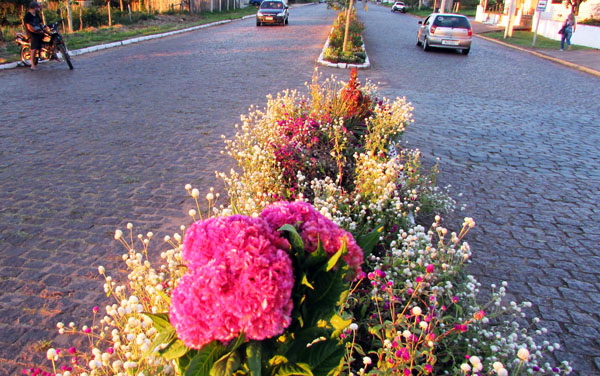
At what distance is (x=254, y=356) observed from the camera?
1525 mm

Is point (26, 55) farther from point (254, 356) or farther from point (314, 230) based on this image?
point (254, 356)

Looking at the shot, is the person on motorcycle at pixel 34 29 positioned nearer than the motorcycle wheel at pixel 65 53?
Yes

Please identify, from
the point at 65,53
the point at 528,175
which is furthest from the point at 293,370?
the point at 65,53

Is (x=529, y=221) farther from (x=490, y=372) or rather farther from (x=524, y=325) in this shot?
(x=490, y=372)

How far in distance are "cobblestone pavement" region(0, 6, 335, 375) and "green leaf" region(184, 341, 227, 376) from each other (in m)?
2.18

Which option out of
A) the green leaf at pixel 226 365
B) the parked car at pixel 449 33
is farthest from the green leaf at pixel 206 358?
the parked car at pixel 449 33

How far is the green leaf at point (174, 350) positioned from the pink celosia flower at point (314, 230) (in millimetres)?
571

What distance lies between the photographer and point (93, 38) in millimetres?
19750

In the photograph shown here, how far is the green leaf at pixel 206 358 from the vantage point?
5.02ft

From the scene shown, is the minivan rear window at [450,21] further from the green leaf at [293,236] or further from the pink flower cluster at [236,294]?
the pink flower cluster at [236,294]

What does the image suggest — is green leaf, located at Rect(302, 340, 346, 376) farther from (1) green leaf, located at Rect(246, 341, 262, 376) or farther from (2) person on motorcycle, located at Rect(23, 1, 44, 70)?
(2) person on motorcycle, located at Rect(23, 1, 44, 70)

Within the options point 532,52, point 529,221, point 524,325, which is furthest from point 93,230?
point 532,52

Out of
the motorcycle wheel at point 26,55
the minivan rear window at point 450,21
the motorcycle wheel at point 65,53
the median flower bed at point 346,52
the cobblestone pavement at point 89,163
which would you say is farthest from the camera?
the minivan rear window at point 450,21

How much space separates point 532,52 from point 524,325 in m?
23.4
